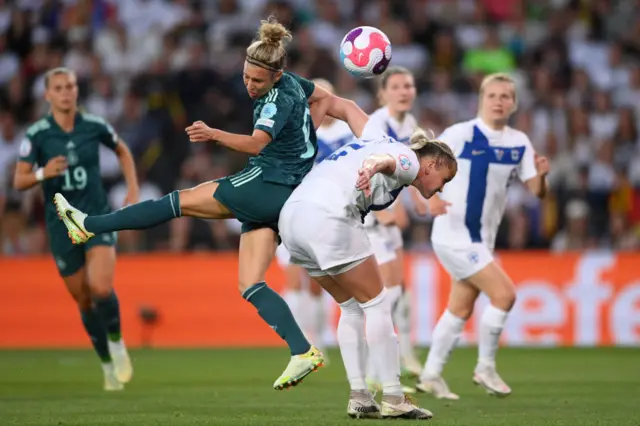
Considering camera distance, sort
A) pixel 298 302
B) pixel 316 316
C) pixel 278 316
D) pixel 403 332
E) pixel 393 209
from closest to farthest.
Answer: pixel 278 316
pixel 393 209
pixel 403 332
pixel 298 302
pixel 316 316

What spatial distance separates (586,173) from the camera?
56.1 ft

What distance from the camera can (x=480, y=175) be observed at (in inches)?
372

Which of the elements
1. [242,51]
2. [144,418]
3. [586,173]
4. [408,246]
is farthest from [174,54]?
[144,418]

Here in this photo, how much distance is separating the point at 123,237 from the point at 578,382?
7729 mm

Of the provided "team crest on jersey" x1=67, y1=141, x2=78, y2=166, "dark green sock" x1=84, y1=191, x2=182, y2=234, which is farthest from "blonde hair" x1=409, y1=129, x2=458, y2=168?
"team crest on jersey" x1=67, y1=141, x2=78, y2=166

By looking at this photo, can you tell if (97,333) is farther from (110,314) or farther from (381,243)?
(381,243)

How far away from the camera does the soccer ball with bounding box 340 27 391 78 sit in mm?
8031

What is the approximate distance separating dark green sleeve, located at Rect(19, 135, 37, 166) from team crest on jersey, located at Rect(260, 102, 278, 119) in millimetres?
3507

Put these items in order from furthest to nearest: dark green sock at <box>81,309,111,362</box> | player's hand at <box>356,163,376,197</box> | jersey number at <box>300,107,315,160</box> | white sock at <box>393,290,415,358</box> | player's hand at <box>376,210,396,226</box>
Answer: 1. white sock at <box>393,290,415,358</box>
2. dark green sock at <box>81,309,111,362</box>
3. player's hand at <box>376,210,396,226</box>
4. jersey number at <box>300,107,315,160</box>
5. player's hand at <box>356,163,376,197</box>

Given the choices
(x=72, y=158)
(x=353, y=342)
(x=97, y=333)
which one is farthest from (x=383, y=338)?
(x=72, y=158)

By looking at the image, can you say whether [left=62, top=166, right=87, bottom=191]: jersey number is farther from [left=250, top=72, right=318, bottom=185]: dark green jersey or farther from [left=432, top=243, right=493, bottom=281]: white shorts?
[left=432, top=243, right=493, bottom=281]: white shorts

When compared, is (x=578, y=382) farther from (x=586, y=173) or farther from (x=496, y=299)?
(x=586, y=173)

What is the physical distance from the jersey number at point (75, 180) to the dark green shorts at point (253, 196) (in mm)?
3126

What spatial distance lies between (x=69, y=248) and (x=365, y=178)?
4510 millimetres
